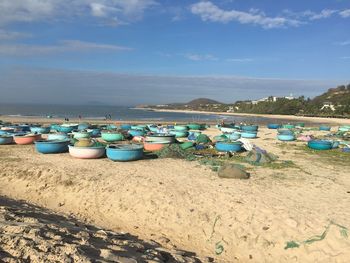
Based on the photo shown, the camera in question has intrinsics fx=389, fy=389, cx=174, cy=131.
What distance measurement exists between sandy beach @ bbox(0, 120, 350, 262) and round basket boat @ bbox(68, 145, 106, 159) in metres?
0.71

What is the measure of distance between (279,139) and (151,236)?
2399cm

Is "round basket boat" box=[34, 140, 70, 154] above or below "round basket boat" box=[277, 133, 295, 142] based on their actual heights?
above

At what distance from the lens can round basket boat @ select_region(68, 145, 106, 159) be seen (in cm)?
1859

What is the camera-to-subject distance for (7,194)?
13.4m

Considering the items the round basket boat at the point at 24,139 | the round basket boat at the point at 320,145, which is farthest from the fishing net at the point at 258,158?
the round basket boat at the point at 24,139

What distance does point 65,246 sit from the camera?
6738mm


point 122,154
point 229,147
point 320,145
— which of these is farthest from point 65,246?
point 320,145

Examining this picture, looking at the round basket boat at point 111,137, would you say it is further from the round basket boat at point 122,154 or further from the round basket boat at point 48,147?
the round basket boat at point 122,154

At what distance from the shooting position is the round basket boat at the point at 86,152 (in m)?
18.6

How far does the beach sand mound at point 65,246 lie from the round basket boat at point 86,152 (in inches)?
373

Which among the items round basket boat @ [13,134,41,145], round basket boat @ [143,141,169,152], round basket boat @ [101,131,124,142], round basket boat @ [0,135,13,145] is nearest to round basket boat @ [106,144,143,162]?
round basket boat @ [143,141,169,152]

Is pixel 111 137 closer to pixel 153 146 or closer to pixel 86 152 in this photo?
pixel 153 146

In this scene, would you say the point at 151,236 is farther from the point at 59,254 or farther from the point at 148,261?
the point at 59,254

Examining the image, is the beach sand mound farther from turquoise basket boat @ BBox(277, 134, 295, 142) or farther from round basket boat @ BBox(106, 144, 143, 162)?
turquoise basket boat @ BBox(277, 134, 295, 142)
